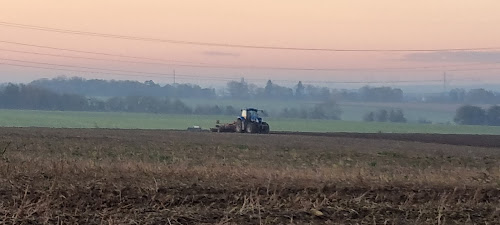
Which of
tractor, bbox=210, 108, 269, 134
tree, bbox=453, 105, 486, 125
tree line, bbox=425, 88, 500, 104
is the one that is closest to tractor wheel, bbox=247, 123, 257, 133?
tractor, bbox=210, 108, 269, 134

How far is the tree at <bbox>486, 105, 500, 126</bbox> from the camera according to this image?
116062mm

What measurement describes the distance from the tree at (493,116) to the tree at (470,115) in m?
0.64

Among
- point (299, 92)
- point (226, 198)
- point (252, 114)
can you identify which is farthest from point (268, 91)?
point (226, 198)

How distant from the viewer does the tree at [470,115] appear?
117875mm

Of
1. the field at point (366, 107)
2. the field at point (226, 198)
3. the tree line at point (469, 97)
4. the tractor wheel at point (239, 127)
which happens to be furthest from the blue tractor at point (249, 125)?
the tree line at point (469, 97)

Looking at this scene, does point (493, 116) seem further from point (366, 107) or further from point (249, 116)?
point (249, 116)

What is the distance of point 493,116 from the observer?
4604 inches

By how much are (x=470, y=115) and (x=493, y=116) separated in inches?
135

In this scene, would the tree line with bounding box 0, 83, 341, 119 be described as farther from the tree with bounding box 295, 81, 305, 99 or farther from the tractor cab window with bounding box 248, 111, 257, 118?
the tractor cab window with bounding box 248, 111, 257, 118

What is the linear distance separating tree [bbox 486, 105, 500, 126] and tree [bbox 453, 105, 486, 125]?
0.64 metres

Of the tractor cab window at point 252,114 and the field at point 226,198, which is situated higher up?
the tractor cab window at point 252,114

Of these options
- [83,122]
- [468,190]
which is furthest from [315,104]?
[468,190]

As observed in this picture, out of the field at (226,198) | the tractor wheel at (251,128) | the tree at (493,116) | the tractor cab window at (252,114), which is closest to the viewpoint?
the field at (226,198)

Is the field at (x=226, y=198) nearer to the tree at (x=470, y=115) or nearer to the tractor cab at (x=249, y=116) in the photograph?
the tractor cab at (x=249, y=116)
